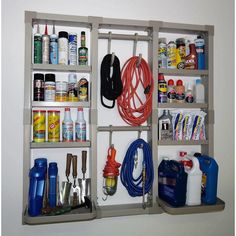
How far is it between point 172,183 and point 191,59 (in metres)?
0.80

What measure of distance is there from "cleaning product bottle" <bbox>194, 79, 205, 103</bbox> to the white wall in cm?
15

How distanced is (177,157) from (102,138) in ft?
1.73

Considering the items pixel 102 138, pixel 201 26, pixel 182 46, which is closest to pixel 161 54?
pixel 182 46

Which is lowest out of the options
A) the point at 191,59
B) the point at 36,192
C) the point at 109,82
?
the point at 36,192

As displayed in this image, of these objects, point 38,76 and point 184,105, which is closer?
point 38,76

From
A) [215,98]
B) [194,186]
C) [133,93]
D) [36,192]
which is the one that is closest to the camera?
[36,192]

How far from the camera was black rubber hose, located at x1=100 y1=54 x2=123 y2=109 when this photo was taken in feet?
4.73

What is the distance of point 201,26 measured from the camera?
162 cm

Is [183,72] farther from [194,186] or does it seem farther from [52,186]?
[52,186]

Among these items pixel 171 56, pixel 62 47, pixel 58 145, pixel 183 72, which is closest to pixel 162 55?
pixel 171 56

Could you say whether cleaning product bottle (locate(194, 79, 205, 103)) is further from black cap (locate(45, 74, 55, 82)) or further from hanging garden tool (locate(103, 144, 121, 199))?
black cap (locate(45, 74, 55, 82))

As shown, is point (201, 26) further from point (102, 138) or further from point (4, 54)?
point (4, 54)

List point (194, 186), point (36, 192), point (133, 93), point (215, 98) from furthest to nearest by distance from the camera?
point (215, 98)
point (133, 93)
point (194, 186)
point (36, 192)

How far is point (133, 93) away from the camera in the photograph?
1.53m
